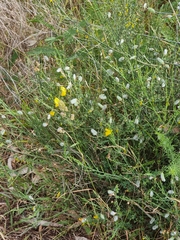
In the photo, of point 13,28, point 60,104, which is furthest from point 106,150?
point 13,28

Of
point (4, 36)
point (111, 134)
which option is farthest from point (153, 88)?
point (4, 36)

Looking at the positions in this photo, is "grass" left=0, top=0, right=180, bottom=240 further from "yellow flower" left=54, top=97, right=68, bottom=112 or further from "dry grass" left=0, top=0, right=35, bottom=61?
"dry grass" left=0, top=0, right=35, bottom=61

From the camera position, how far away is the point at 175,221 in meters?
1.48

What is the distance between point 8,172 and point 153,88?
70 cm

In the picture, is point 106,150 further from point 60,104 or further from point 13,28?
point 13,28

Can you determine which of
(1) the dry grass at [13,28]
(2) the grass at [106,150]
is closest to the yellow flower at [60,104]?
(2) the grass at [106,150]

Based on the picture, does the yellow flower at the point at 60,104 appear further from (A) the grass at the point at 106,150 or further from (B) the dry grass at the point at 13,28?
(B) the dry grass at the point at 13,28

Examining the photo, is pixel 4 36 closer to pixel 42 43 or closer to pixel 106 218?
pixel 42 43

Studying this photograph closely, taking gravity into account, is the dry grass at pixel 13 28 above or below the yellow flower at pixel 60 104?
below

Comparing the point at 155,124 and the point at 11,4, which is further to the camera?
the point at 11,4

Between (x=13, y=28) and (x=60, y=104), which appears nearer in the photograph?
(x=60, y=104)

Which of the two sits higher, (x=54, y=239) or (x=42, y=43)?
(x=42, y=43)

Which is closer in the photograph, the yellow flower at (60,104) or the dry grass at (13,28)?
the yellow flower at (60,104)

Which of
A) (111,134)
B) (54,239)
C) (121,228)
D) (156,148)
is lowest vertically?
(54,239)
